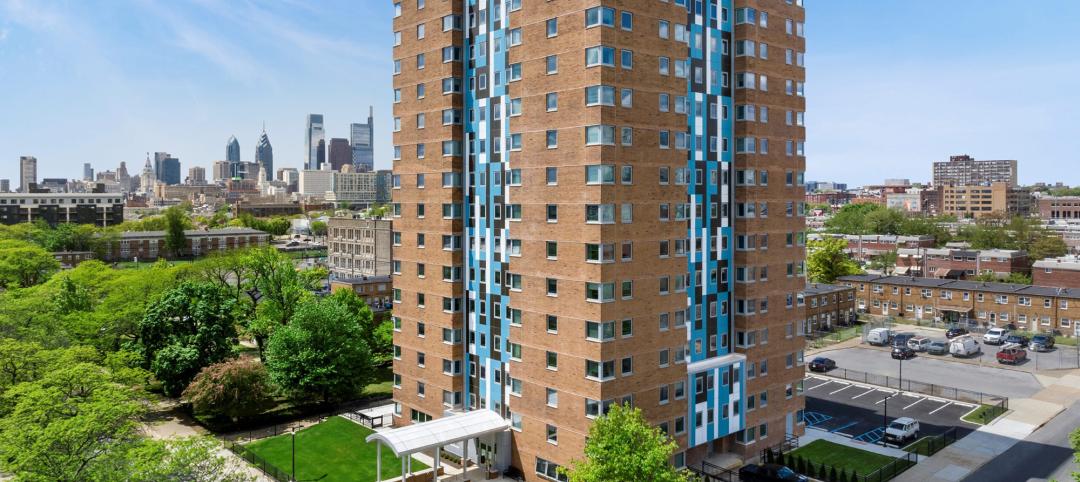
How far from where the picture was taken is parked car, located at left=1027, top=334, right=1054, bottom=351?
8876 cm

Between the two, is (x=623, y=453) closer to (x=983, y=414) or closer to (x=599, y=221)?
(x=599, y=221)

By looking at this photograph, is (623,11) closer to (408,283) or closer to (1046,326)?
(408,283)

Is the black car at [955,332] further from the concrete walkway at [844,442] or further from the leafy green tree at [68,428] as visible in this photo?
the leafy green tree at [68,428]

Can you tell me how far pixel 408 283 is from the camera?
5703 centimetres

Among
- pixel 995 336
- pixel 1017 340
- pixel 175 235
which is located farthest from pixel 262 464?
pixel 175 235

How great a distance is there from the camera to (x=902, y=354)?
85.0m

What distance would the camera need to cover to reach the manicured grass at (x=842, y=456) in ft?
164

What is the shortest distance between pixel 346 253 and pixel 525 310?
97.5 metres

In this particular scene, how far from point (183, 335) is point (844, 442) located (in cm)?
5572

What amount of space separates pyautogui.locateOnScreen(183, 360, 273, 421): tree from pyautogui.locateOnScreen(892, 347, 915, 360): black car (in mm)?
69625

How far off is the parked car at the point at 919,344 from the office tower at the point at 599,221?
142 ft

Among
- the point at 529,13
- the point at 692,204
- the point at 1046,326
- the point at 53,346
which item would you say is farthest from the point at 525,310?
the point at 1046,326

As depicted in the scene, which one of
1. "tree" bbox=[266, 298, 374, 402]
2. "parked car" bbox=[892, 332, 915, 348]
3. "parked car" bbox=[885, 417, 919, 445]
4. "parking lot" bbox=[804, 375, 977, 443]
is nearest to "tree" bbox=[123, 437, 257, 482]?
"tree" bbox=[266, 298, 374, 402]

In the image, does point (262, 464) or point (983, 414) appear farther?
point (983, 414)
